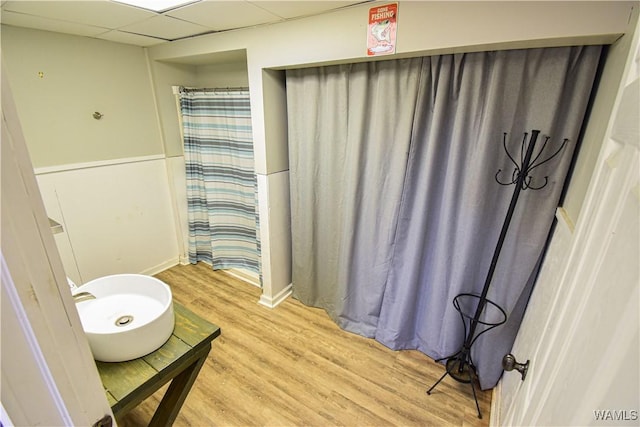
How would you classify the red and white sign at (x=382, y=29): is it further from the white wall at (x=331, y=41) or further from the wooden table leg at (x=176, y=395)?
the wooden table leg at (x=176, y=395)

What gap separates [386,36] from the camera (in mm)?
1452

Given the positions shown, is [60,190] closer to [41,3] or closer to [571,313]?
[41,3]

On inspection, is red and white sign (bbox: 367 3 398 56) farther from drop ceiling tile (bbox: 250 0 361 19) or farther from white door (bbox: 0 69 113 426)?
white door (bbox: 0 69 113 426)

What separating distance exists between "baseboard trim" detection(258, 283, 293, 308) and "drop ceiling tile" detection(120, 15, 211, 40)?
2.15 metres

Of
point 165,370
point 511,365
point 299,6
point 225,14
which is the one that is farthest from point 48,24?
point 511,365

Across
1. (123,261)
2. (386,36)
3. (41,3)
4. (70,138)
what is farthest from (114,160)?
(386,36)

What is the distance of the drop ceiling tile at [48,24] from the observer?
171cm

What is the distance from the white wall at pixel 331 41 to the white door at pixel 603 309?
25.2 inches

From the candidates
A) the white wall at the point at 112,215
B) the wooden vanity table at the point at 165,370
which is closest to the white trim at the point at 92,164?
the white wall at the point at 112,215

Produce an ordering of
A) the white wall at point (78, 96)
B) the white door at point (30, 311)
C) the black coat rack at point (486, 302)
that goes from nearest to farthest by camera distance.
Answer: the white door at point (30, 311)
the black coat rack at point (486, 302)
the white wall at point (78, 96)

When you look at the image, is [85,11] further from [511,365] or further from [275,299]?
[511,365]

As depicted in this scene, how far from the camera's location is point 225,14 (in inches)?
66.2

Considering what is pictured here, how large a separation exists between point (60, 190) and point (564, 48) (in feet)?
11.0

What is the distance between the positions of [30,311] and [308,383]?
1.71m
